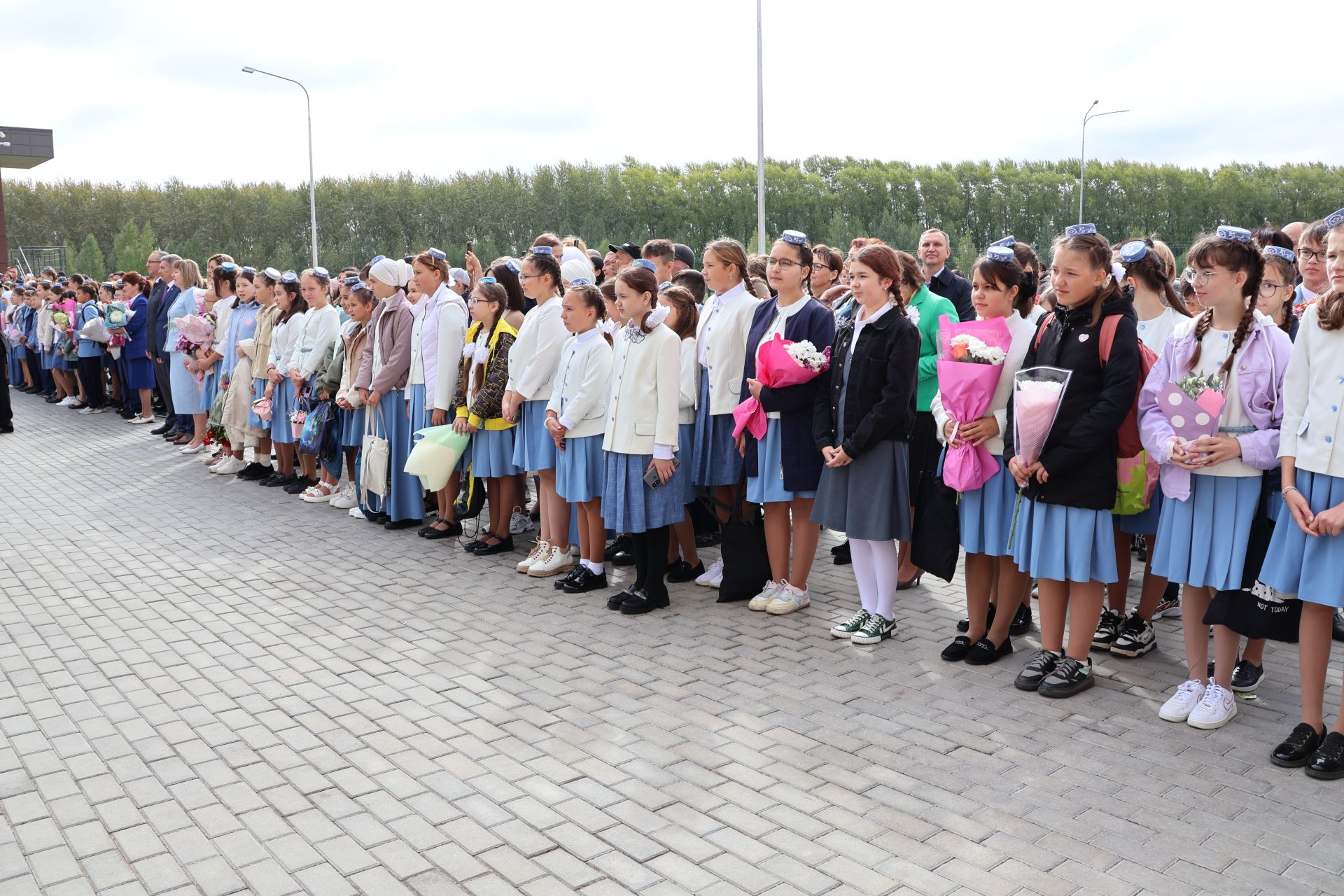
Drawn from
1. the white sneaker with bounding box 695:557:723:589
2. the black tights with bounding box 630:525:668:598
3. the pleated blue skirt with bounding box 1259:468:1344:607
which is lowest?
Answer: the white sneaker with bounding box 695:557:723:589

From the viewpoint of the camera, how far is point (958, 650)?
17.4 ft

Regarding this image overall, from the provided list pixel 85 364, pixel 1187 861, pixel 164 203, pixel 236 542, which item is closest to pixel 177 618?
pixel 236 542

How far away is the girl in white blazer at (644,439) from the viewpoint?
20.1 ft

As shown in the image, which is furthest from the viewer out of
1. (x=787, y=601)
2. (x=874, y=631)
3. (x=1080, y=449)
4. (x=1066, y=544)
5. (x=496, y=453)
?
(x=496, y=453)

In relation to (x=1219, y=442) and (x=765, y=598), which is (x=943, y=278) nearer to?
(x=765, y=598)

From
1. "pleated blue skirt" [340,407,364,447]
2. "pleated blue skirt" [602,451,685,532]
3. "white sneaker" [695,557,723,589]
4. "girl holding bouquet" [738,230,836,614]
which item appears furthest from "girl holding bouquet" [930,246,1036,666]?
"pleated blue skirt" [340,407,364,447]

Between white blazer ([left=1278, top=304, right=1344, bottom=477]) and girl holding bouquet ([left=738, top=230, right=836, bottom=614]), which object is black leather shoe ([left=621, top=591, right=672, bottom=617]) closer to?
girl holding bouquet ([left=738, top=230, right=836, bottom=614])

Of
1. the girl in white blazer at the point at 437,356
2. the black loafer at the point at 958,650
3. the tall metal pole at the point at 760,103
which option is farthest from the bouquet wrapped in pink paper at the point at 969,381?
the tall metal pole at the point at 760,103

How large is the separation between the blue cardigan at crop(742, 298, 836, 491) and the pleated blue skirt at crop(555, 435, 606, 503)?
123 centimetres

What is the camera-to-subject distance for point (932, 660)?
17.4 feet

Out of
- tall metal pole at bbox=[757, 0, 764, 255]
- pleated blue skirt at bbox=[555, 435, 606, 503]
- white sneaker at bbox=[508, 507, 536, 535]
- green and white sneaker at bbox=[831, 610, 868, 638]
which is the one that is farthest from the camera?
tall metal pole at bbox=[757, 0, 764, 255]

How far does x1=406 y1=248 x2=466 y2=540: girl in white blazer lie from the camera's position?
7887 millimetres

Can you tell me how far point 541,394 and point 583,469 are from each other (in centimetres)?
78

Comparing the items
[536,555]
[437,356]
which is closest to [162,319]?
[437,356]
